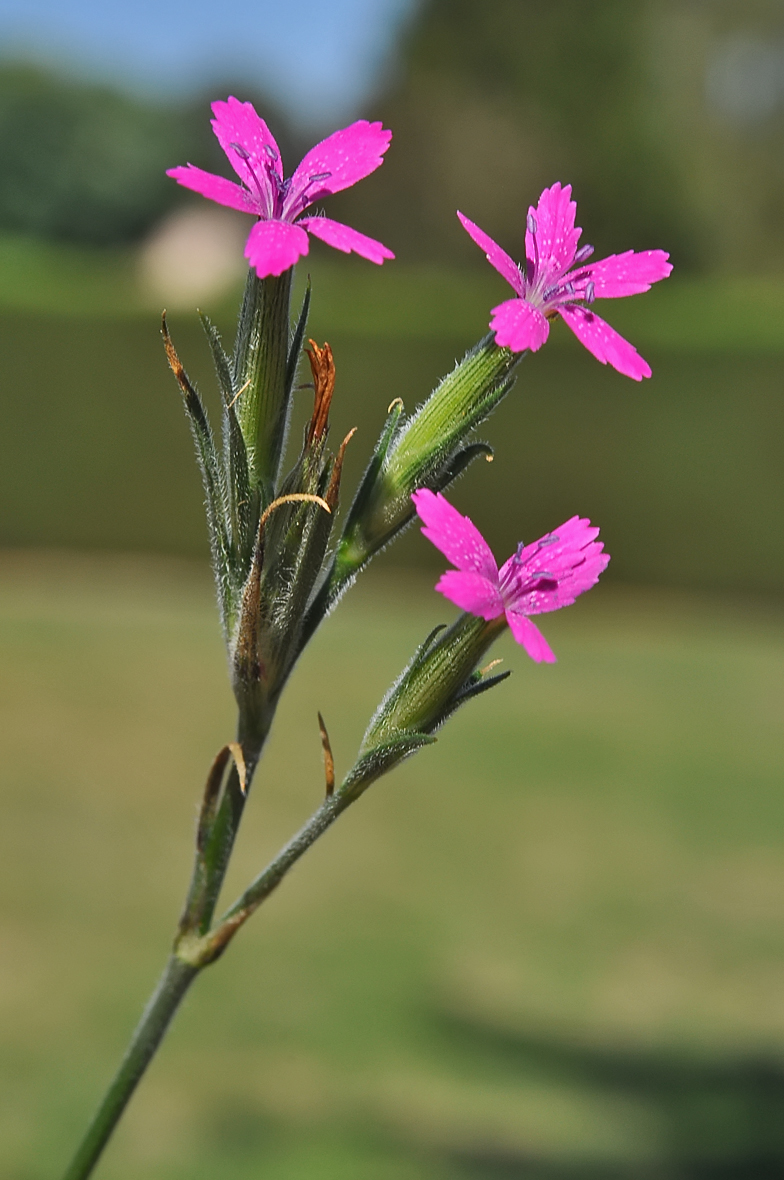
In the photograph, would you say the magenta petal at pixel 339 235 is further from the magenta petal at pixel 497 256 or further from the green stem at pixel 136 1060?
the green stem at pixel 136 1060

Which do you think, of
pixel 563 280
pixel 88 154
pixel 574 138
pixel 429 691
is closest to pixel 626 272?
pixel 563 280

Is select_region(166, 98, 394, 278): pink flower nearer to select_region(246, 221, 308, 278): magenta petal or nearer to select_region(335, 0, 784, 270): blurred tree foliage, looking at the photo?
select_region(246, 221, 308, 278): magenta petal

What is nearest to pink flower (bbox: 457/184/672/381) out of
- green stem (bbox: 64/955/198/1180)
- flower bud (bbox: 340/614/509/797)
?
flower bud (bbox: 340/614/509/797)

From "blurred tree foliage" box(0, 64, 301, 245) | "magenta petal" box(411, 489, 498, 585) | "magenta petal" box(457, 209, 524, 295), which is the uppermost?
"blurred tree foliage" box(0, 64, 301, 245)

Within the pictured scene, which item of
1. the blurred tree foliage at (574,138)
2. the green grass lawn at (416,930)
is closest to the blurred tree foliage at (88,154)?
the blurred tree foliage at (574,138)

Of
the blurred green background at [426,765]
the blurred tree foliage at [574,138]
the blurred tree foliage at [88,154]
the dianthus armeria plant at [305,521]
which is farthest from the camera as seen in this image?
the blurred tree foliage at [88,154]

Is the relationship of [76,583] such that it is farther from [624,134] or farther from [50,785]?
[624,134]
